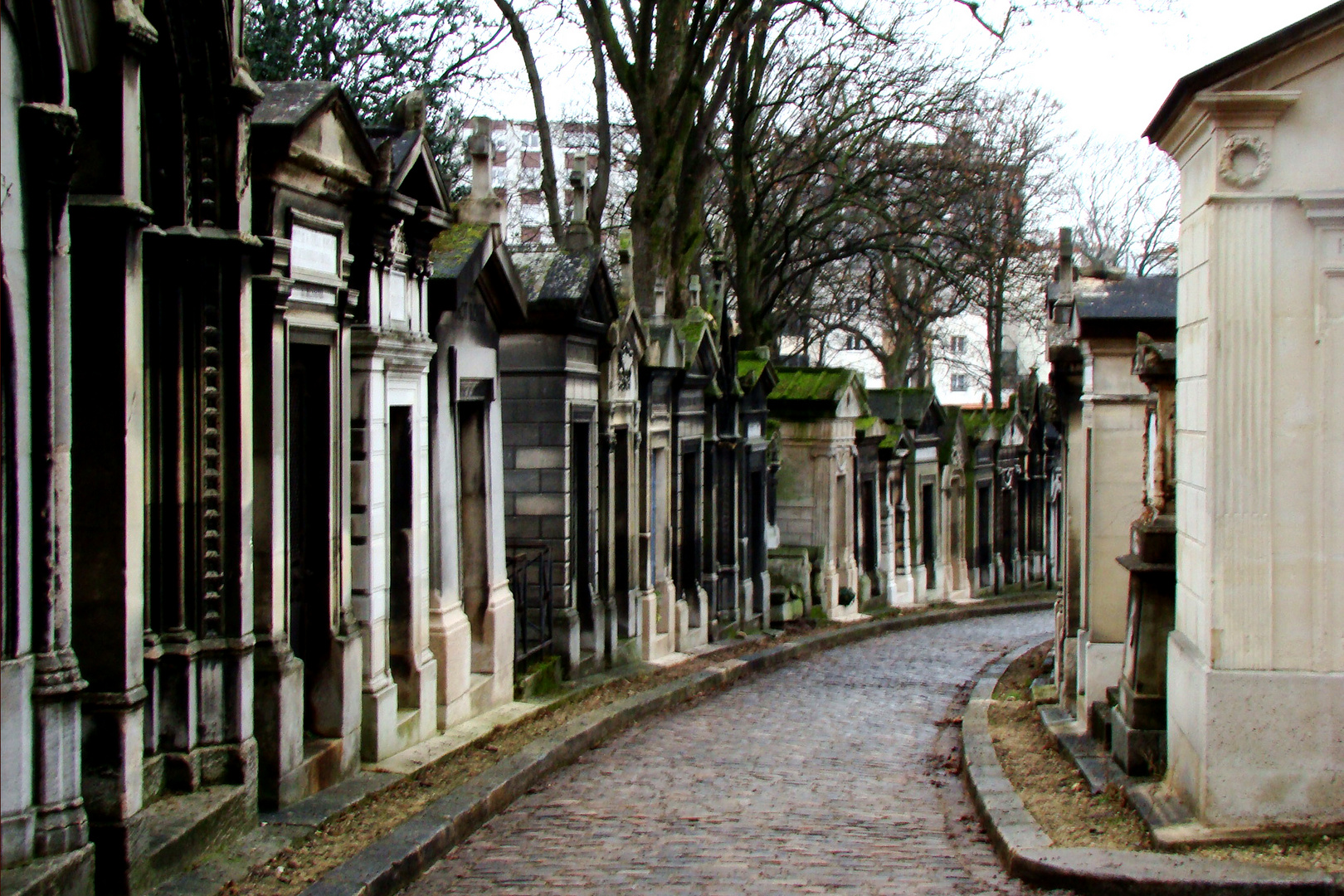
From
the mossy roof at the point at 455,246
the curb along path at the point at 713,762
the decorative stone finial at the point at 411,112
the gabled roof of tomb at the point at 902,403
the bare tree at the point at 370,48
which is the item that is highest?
the bare tree at the point at 370,48

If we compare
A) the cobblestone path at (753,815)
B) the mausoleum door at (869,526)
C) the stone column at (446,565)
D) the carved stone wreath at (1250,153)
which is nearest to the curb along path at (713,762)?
the cobblestone path at (753,815)

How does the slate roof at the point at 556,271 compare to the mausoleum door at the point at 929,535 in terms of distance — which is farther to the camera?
the mausoleum door at the point at 929,535

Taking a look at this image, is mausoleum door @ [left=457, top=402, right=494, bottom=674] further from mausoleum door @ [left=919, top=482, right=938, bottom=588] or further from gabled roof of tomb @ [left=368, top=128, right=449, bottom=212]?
mausoleum door @ [left=919, top=482, right=938, bottom=588]

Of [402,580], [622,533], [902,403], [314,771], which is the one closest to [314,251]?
[402,580]

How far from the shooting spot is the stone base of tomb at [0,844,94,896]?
16.3 ft

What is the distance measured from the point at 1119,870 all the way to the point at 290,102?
536cm

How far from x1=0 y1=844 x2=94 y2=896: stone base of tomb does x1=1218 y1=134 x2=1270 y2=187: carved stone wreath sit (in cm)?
534

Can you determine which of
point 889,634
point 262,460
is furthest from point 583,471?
point 889,634

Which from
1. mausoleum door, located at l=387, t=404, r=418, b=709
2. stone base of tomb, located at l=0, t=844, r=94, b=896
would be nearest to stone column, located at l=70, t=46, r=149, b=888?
stone base of tomb, located at l=0, t=844, r=94, b=896

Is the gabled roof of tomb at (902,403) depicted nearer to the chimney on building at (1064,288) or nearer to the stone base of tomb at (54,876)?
the chimney on building at (1064,288)

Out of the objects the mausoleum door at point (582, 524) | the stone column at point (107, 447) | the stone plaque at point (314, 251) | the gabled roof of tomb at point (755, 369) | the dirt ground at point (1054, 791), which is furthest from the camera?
the gabled roof of tomb at point (755, 369)

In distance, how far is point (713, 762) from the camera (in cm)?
997

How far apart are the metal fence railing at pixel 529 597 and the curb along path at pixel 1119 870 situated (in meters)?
5.06

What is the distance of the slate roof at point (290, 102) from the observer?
7.33 m
